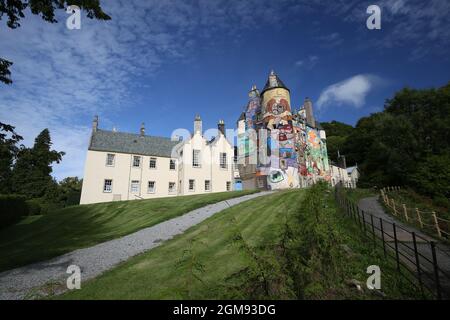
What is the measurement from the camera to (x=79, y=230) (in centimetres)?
1487

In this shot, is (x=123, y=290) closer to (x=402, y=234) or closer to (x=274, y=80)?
(x=402, y=234)

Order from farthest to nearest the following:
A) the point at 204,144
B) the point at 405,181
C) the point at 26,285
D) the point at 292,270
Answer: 1. the point at 405,181
2. the point at 204,144
3. the point at 26,285
4. the point at 292,270

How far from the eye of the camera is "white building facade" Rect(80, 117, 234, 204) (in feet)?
96.9

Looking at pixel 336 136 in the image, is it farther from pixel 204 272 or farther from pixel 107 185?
pixel 204 272

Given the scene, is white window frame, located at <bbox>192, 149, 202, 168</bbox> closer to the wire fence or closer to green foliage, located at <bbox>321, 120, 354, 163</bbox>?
the wire fence

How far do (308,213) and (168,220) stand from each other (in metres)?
11.0

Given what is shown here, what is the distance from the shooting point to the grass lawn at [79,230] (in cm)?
995

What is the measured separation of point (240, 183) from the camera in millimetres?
34719

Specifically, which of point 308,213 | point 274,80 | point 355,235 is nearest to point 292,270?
point 308,213

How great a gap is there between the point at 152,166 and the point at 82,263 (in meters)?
25.7

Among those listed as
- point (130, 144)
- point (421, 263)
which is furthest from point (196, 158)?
point (421, 263)

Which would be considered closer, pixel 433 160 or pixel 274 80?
pixel 433 160

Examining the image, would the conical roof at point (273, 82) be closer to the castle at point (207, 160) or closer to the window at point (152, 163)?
the castle at point (207, 160)

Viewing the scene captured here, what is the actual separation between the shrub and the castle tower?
2927 centimetres
